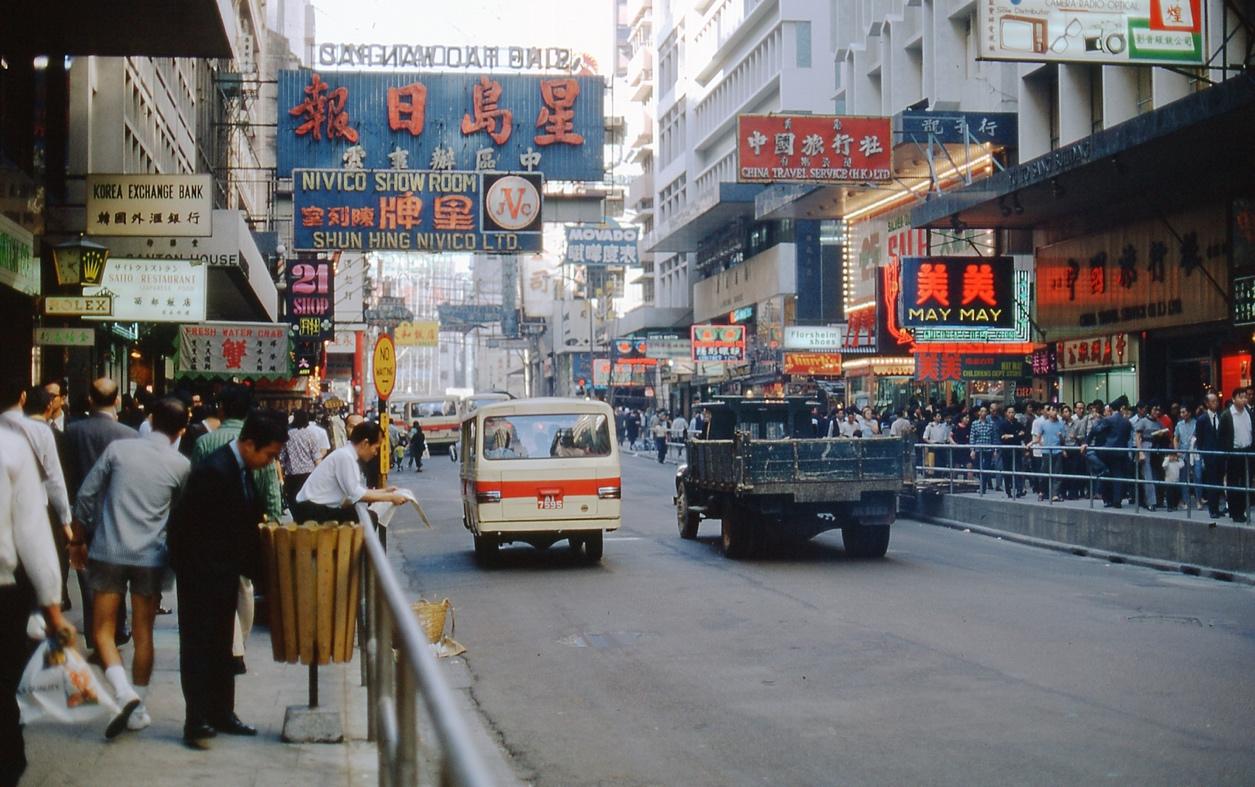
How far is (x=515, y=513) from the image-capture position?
18.3m

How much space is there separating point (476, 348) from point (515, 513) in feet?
513

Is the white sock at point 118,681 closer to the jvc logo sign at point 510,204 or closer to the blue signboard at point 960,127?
the jvc logo sign at point 510,204

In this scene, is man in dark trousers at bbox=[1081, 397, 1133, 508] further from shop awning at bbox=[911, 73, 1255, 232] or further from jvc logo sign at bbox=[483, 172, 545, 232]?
jvc logo sign at bbox=[483, 172, 545, 232]

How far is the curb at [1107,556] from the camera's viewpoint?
17.0 m

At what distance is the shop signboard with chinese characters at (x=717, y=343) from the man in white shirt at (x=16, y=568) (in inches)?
2144

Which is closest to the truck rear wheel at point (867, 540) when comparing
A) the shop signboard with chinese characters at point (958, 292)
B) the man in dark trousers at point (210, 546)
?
the man in dark trousers at point (210, 546)

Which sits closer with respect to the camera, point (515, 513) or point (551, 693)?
point (551, 693)

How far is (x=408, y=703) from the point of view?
411 cm

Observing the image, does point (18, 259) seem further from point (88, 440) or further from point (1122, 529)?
point (1122, 529)

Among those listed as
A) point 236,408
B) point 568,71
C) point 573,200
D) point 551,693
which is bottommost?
point 551,693

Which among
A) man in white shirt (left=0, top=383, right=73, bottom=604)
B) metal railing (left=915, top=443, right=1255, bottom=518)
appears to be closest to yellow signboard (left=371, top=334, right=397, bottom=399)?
man in white shirt (left=0, top=383, right=73, bottom=604)

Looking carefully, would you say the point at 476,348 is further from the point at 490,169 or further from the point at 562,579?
the point at 562,579

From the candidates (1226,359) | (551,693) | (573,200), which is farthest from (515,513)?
(573,200)

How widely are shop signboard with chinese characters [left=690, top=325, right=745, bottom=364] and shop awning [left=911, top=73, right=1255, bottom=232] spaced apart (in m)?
27.1
